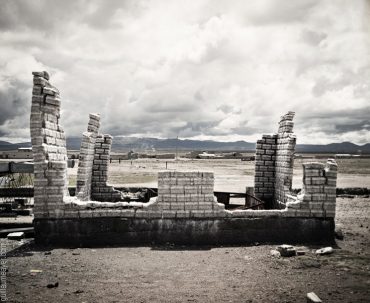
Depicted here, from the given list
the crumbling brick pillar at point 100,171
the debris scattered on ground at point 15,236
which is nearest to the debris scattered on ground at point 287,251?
the crumbling brick pillar at point 100,171

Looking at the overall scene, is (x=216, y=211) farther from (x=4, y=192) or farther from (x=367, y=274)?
(x=4, y=192)

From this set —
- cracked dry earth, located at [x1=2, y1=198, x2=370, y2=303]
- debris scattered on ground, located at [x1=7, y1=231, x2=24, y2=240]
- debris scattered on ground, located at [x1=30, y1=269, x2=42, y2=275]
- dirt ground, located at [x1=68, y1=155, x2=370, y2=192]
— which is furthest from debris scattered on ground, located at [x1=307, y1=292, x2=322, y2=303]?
dirt ground, located at [x1=68, y1=155, x2=370, y2=192]

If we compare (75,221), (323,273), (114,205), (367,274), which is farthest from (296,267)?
(75,221)

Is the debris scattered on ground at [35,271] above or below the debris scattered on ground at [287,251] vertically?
below

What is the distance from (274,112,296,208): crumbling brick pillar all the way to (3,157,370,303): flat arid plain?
1.65 meters

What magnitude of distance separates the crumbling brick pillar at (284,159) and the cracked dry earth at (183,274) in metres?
1.63

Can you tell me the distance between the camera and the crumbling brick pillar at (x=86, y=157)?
7449mm

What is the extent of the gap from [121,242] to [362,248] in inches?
192

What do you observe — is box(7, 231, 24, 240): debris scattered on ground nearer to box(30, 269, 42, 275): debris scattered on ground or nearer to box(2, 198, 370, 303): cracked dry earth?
box(2, 198, 370, 303): cracked dry earth

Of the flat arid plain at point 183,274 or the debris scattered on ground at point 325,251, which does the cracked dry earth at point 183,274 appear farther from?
the debris scattered on ground at point 325,251

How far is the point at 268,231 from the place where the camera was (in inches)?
275

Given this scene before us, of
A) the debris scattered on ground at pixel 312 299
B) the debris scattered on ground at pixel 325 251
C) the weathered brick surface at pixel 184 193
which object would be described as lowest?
the debris scattered on ground at pixel 325 251

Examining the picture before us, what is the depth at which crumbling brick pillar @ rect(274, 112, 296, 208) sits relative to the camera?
24.8 ft

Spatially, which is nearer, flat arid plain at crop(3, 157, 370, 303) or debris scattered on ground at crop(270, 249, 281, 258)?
flat arid plain at crop(3, 157, 370, 303)
